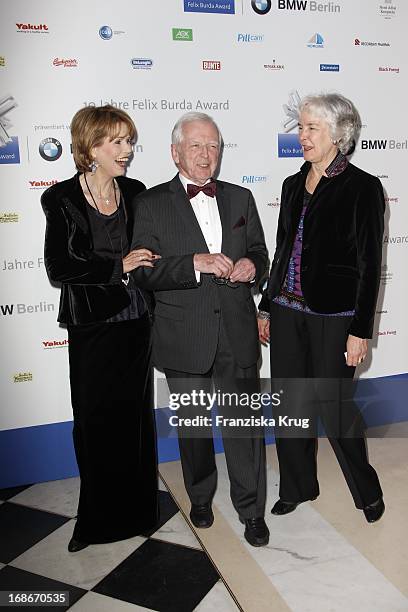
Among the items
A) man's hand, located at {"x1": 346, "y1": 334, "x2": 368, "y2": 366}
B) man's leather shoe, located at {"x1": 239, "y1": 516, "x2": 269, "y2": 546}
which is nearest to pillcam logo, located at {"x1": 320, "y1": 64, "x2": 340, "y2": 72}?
man's hand, located at {"x1": 346, "y1": 334, "x2": 368, "y2": 366}

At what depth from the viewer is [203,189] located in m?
2.41

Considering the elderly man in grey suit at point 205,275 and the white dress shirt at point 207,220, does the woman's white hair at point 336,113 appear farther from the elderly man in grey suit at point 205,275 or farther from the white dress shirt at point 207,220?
the white dress shirt at point 207,220

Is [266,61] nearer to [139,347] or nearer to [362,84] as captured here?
[362,84]

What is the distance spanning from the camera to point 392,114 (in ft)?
11.5

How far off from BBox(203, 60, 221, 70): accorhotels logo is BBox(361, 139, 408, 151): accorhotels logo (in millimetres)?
933

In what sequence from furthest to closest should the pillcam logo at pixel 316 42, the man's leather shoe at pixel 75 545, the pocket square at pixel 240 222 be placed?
the pillcam logo at pixel 316 42
the man's leather shoe at pixel 75 545
the pocket square at pixel 240 222

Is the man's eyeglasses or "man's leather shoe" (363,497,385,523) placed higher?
the man's eyeglasses

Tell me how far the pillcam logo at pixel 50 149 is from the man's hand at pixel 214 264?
1057 mm

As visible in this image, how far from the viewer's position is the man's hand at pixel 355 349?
2.45 m

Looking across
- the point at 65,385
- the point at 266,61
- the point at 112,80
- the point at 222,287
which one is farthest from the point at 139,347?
the point at 266,61

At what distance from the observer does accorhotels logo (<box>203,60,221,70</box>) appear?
3.10m

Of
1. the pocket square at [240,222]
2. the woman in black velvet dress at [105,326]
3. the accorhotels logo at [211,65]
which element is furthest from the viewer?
the accorhotels logo at [211,65]

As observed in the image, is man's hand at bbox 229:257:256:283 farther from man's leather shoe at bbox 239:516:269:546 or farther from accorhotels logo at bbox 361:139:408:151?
accorhotels logo at bbox 361:139:408:151

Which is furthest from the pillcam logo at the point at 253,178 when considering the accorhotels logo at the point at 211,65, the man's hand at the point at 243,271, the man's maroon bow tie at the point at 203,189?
the man's hand at the point at 243,271
